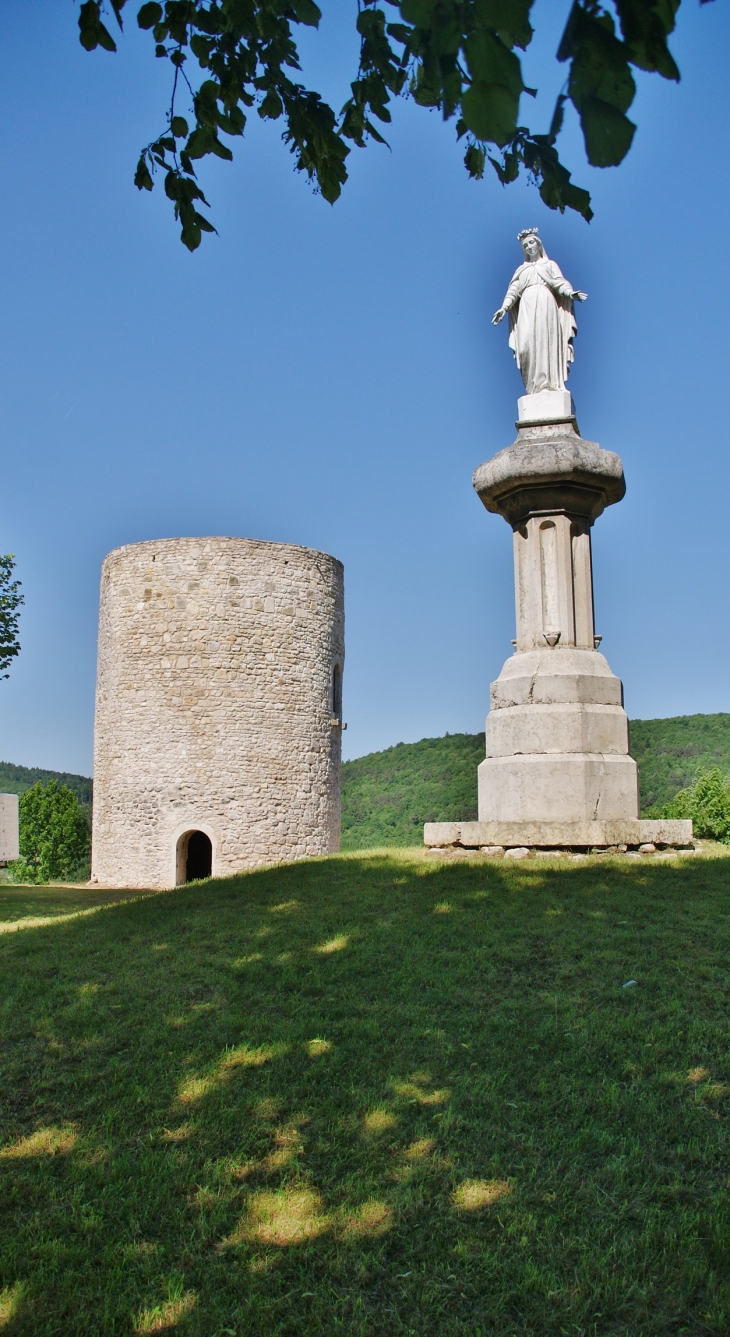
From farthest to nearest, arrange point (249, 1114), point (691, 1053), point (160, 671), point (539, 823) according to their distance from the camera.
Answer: point (160, 671) < point (539, 823) < point (691, 1053) < point (249, 1114)

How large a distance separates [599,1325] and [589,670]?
5509 millimetres

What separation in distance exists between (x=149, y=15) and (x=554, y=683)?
5333 mm

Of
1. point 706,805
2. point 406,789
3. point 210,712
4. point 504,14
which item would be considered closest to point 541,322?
point 504,14

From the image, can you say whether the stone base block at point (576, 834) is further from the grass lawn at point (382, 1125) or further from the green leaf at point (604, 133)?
the green leaf at point (604, 133)

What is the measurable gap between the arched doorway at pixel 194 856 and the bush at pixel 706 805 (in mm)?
9746

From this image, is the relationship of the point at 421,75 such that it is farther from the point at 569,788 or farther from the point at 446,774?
the point at 446,774

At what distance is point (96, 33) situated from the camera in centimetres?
315

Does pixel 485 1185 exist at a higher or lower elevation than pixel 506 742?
lower

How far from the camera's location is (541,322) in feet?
26.9

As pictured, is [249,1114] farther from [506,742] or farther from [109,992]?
[506,742]

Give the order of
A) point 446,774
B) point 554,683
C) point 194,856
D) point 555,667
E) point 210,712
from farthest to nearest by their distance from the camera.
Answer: point 446,774 < point 194,856 < point 210,712 < point 555,667 < point 554,683

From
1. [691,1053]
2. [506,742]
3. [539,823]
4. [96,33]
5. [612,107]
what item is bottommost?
[691,1053]

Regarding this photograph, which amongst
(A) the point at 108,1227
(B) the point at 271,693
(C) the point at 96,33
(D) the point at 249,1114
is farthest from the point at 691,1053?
(B) the point at 271,693

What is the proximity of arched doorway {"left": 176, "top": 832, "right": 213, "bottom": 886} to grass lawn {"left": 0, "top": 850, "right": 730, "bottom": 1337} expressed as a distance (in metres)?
13.1
